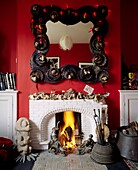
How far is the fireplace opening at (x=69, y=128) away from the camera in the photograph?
3146 mm

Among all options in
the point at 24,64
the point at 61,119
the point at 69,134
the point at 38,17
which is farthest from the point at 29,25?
the point at 69,134

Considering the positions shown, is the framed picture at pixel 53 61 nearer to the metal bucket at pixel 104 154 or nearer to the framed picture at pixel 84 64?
the framed picture at pixel 84 64

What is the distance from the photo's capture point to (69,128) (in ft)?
10.5

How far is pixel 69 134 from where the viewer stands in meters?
3.16

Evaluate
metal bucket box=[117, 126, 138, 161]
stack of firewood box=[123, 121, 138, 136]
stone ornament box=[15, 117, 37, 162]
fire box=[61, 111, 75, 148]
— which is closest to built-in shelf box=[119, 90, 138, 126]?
stack of firewood box=[123, 121, 138, 136]

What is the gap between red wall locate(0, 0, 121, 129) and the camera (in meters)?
3.11

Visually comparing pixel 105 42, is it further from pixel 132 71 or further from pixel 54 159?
pixel 54 159

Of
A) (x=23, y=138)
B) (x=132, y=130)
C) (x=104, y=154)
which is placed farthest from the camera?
(x=23, y=138)

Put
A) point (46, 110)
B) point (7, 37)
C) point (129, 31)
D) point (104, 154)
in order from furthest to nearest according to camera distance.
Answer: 1. point (129, 31)
2. point (7, 37)
3. point (46, 110)
4. point (104, 154)

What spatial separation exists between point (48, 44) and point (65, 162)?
6.17 feet

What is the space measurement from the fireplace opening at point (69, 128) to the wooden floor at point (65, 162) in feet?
1.11

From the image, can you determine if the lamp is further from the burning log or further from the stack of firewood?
the stack of firewood

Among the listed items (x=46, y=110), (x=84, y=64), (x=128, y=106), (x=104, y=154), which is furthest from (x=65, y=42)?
(x=104, y=154)

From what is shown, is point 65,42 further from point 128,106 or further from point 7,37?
A: point 128,106
